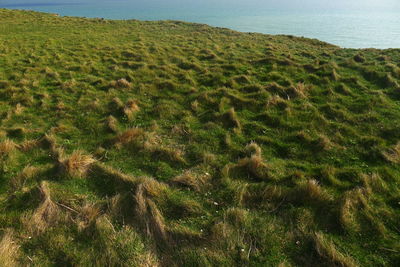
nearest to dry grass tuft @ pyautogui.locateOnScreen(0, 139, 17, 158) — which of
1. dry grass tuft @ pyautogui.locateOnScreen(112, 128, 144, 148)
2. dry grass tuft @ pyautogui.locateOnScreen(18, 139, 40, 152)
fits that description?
dry grass tuft @ pyautogui.locateOnScreen(18, 139, 40, 152)

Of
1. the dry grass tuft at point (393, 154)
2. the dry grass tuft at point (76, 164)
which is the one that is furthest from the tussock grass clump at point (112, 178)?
the dry grass tuft at point (393, 154)

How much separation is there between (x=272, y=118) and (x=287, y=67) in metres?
6.26

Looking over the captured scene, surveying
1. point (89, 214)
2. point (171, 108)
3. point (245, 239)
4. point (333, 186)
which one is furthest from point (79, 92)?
point (333, 186)

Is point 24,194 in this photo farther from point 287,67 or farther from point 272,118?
point 287,67

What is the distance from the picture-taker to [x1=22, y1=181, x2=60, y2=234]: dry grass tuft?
4.45 metres

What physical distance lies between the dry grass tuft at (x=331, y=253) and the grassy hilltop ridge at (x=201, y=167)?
17 millimetres

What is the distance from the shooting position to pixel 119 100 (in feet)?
32.1

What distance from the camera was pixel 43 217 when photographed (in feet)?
15.4

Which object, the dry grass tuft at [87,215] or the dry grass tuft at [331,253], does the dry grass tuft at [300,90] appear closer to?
the dry grass tuft at [331,253]

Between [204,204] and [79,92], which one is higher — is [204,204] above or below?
below

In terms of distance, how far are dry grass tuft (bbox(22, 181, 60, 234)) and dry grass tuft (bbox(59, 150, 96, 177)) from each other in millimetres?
792

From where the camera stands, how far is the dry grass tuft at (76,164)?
584 centimetres

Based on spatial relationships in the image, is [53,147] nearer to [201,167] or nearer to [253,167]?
[201,167]

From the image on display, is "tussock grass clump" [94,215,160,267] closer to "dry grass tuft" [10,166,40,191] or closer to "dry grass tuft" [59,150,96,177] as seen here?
"dry grass tuft" [59,150,96,177]
